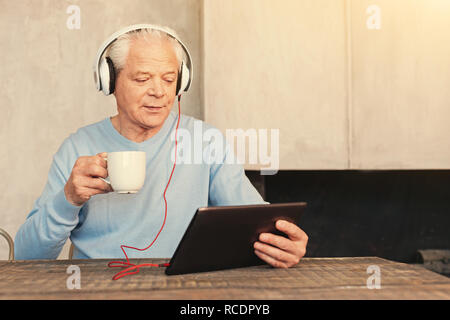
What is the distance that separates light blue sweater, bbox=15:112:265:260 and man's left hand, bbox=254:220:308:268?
445 millimetres

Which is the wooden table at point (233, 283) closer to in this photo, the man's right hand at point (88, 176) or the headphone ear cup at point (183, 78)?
the man's right hand at point (88, 176)

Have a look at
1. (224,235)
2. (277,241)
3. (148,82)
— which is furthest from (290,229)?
(148,82)

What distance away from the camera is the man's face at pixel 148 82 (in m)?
1.35

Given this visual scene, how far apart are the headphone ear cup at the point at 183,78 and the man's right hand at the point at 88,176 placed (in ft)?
1.70

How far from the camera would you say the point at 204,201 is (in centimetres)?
141

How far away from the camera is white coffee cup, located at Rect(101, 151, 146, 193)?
37.0 inches

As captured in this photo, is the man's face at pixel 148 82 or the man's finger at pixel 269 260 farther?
the man's face at pixel 148 82

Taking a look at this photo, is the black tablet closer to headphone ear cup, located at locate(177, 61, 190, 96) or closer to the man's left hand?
the man's left hand

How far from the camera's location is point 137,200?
4.42 feet

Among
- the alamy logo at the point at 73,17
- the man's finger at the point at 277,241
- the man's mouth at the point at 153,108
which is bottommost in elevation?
the man's finger at the point at 277,241

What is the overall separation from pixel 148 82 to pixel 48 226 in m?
0.51

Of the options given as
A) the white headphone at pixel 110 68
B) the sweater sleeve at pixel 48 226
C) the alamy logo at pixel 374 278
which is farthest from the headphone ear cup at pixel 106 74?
the alamy logo at pixel 374 278
